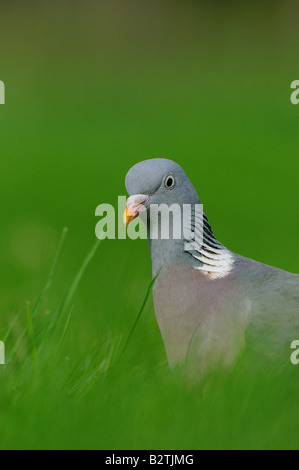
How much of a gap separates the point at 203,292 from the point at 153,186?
359mm

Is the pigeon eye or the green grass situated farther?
the pigeon eye

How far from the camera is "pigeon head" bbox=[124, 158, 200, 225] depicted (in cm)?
→ 264

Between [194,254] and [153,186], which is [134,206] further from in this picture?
[194,254]

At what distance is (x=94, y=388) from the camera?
243cm

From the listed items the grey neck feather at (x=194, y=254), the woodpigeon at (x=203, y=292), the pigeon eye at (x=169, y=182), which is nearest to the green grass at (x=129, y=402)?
the woodpigeon at (x=203, y=292)

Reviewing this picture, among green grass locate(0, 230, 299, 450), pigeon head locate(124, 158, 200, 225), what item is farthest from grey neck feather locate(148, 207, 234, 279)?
green grass locate(0, 230, 299, 450)

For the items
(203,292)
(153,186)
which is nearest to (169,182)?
(153,186)

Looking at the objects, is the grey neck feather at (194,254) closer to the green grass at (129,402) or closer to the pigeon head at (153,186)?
the pigeon head at (153,186)

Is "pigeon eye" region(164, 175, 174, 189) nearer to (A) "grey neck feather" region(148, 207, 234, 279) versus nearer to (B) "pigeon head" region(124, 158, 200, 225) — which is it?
(B) "pigeon head" region(124, 158, 200, 225)

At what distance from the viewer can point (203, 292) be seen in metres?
2.66

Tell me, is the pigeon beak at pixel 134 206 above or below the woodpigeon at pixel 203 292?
above

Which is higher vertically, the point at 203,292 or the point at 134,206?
the point at 134,206

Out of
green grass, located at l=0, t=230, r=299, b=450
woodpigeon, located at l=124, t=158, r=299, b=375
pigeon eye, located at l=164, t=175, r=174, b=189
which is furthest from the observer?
pigeon eye, located at l=164, t=175, r=174, b=189

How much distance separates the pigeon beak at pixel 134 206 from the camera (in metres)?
2.61
